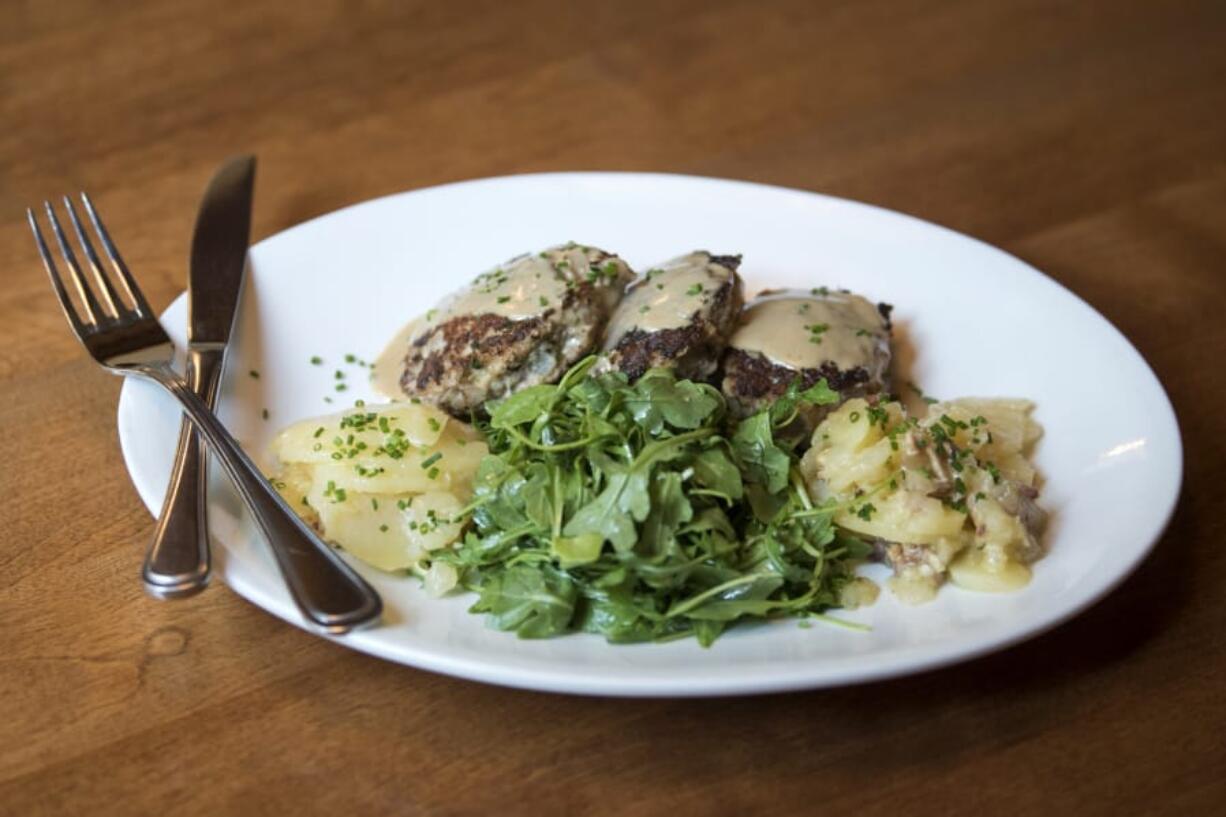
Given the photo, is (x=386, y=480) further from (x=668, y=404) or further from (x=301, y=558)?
(x=668, y=404)

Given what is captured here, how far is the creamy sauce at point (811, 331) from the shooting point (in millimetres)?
2959

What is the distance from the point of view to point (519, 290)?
308 cm

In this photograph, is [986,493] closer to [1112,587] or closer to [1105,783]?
[1112,587]

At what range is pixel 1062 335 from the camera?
3094mm

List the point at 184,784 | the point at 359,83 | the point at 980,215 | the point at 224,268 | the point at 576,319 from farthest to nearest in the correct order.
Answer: the point at 359,83 → the point at 980,215 → the point at 224,268 → the point at 576,319 → the point at 184,784

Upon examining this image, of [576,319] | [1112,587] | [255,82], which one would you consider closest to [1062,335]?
[1112,587]

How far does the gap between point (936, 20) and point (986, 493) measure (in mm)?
3346

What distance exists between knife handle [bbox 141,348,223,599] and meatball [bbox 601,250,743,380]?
950 millimetres

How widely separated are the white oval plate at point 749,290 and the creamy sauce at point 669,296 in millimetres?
406

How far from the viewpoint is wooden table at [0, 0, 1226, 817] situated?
89.1 inches

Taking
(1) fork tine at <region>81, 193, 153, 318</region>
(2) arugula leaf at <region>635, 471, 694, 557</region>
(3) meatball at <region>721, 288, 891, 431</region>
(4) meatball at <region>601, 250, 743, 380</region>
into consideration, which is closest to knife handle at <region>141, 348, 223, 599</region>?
(1) fork tine at <region>81, 193, 153, 318</region>

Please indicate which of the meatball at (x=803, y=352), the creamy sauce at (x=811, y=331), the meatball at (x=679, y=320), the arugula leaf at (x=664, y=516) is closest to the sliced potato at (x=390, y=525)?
the arugula leaf at (x=664, y=516)

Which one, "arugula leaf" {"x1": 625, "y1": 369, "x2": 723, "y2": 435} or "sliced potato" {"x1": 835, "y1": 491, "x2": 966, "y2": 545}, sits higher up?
"arugula leaf" {"x1": 625, "y1": 369, "x2": 723, "y2": 435}

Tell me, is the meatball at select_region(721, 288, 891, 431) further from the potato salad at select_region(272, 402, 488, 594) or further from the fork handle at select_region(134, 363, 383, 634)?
the fork handle at select_region(134, 363, 383, 634)
